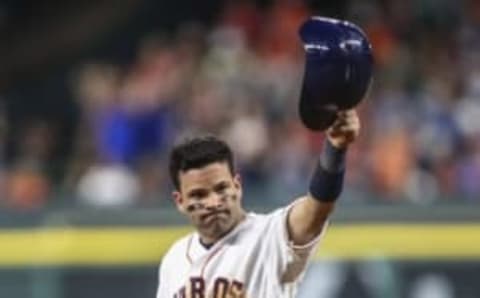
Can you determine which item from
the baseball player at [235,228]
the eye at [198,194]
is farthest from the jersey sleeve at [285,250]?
the eye at [198,194]

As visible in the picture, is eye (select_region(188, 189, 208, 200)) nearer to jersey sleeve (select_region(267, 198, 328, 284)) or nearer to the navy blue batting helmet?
jersey sleeve (select_region(267, 198, 328, 284))

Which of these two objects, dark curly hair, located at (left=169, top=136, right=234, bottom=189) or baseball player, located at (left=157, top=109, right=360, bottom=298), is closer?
baseball player, located at (left=157, top=109, right=360, bottom=298)

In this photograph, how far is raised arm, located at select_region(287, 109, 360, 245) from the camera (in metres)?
5.46

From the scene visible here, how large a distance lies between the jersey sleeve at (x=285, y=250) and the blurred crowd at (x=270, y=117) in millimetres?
5214

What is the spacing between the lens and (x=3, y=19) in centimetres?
1581

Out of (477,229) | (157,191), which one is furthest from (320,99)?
(157,191)

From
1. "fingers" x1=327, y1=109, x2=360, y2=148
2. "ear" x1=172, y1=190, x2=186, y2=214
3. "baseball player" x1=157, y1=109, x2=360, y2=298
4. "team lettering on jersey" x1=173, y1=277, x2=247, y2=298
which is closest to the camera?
"fingers" x1=327, y1=109, x2=360, y2=148

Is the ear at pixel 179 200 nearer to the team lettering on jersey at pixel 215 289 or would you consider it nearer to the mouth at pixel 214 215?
the mouth at pixel 214 215

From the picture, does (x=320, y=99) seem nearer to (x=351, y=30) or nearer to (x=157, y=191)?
(x=351, y=30)

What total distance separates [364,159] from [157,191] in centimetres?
141

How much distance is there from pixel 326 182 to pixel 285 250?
0.91ft

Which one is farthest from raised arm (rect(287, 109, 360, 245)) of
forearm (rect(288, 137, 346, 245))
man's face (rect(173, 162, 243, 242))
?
man's face (rect(173, 162, 243, 242))

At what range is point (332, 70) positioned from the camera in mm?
5508

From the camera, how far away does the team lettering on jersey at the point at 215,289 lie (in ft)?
18.8
